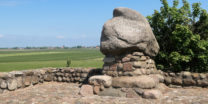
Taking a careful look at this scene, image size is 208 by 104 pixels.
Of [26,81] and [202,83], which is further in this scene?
[26,81]

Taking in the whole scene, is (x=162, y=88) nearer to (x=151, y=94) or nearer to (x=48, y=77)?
(x=151, y=94)

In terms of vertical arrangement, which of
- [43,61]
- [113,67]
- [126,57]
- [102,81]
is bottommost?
[43,61]

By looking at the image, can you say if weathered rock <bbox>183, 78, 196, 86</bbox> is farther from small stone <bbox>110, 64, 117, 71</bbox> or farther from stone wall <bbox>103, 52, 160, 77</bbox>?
small stone <bbox>110, 64, 117, 71</bbox>

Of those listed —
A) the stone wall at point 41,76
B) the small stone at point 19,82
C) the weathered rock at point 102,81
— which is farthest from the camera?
the small stone at point 19,82

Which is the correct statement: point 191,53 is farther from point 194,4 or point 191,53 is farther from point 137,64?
point 137,64

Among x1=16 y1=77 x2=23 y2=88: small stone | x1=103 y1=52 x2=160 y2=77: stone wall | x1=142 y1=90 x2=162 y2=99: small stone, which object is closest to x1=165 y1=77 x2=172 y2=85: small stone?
x1=103 y1=52 x2=160 y2=77: stone wall

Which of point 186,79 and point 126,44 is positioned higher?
point 126,44

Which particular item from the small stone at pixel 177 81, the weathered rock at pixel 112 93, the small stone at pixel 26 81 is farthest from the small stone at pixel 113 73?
the small stone at pixel 26 81

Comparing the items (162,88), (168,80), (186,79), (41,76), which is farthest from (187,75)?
(41,76)

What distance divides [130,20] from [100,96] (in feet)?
10.0

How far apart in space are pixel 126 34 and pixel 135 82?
5.74ft

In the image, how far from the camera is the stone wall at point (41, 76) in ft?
27.9

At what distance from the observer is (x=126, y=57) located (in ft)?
25.5

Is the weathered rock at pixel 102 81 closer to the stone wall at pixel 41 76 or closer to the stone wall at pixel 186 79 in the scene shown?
the stone wall at pixel 41 76
